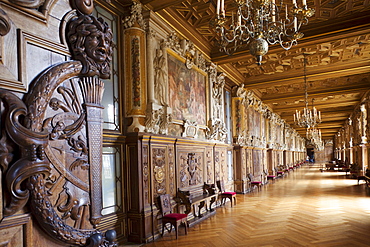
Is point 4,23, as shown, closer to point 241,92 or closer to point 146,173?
point 146,173

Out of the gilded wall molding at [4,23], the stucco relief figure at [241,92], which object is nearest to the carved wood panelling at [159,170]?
the gilded wall molding at [4,23]

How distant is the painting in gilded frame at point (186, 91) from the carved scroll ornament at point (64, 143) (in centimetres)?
570

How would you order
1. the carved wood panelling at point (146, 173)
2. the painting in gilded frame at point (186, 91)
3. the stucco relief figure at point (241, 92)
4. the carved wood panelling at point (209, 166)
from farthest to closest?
1. the stucco relief figure at point (241, 92)
2. the carved wood panelling at point (209, 166)
3. the painting in gilded frame at point (186, 91)
4. the carved wood panelling at point (146, 173)

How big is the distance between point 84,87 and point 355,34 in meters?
8.82

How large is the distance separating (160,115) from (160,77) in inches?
37.5

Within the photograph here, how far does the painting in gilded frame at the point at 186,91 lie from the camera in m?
7.21

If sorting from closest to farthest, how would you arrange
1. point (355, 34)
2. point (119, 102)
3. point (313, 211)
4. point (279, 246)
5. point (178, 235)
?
point (279, 246)
point (119, 102)
point (178, 235)
point (355, 34)
point (313, 211)

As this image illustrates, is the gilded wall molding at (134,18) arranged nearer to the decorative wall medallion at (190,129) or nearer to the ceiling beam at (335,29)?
the decorative wall medallion at (190,129)

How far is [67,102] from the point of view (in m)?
1.19

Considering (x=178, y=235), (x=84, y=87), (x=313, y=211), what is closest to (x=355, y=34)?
(x=313, y=211)

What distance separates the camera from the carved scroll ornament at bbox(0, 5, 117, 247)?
0.96m

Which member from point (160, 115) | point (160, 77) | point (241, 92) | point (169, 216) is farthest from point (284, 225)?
point (241, 92)

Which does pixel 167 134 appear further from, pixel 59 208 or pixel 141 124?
pixel 59 208

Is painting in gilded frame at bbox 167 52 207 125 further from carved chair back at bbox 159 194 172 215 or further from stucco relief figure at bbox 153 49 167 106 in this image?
carved chair back at bbox 159 194 172 215
